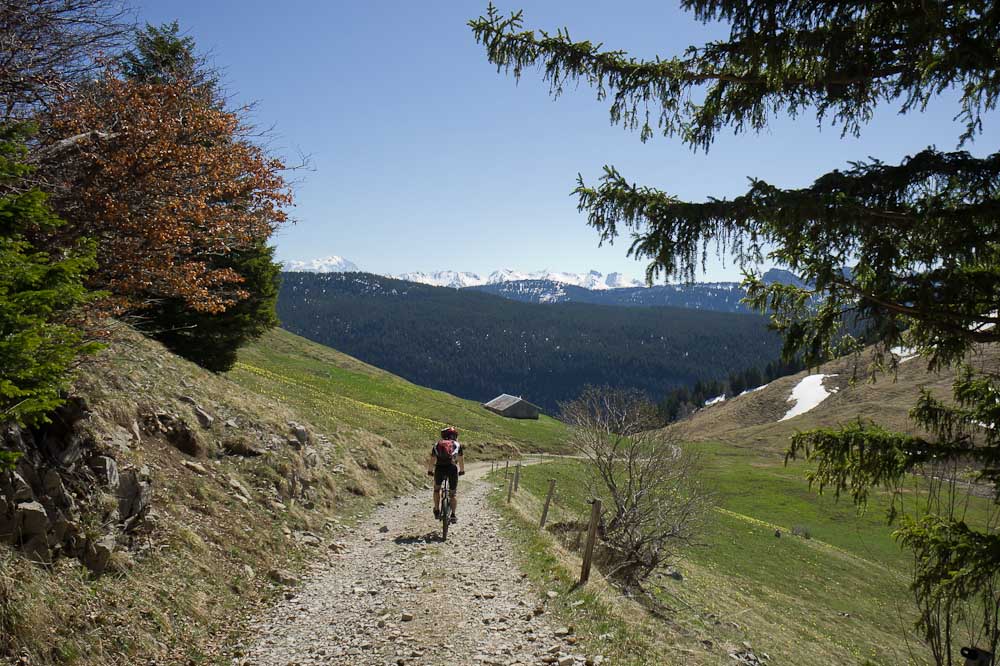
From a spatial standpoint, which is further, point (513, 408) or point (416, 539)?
point (513, 408)

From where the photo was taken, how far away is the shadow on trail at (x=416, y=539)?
12.5 meters

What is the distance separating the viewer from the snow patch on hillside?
4643 inches

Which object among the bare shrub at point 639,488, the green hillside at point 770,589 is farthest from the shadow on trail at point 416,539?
the bare shrub at point 639,488

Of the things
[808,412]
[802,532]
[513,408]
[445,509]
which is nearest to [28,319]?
[445,509]

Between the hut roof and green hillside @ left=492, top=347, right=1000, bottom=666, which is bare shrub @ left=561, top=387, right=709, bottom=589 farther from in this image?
the hut roof

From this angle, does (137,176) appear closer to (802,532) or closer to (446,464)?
(446,464)

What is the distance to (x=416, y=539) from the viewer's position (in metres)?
12.8

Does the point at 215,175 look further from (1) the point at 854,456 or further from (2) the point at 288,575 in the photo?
(1) the point at 854,456

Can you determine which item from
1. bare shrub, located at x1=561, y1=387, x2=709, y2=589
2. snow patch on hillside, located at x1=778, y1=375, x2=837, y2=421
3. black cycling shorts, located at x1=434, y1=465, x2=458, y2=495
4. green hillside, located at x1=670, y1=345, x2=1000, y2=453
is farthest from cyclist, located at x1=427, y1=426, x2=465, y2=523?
snow patch on hillside, located at x1=778, y1=375, x2=837, y2=421

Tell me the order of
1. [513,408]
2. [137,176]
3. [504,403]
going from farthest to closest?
[504,403] → [513,408] → [137,176]

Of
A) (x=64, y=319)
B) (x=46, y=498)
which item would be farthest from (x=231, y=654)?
(x=64, y=319)

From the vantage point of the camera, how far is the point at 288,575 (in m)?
9.38

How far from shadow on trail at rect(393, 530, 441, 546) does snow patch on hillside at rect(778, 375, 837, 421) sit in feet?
389

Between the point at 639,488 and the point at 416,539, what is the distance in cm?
924
